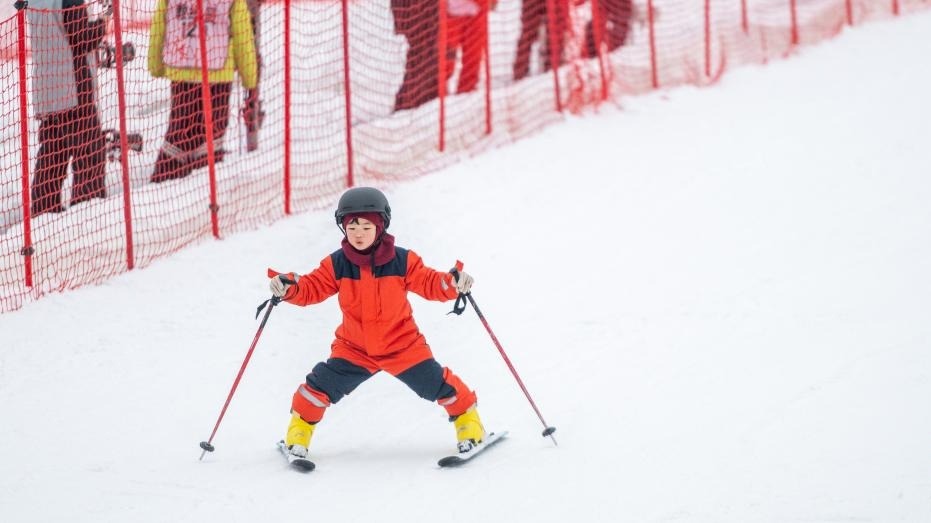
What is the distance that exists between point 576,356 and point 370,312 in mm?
1820

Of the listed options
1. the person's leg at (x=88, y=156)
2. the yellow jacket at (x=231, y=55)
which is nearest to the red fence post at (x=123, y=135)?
the person's leg at (x=88, y=156)

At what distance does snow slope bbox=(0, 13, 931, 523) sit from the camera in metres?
4.83

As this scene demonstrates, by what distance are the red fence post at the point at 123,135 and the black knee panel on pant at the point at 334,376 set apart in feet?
8.69

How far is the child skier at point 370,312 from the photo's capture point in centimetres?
500

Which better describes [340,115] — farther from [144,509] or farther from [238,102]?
[144,509]

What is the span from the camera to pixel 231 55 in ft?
26.5

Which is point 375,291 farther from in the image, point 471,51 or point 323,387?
point 471,51

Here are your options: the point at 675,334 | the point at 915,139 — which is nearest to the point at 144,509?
the point at 675,334

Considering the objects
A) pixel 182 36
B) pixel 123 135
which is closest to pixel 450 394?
pixel 123 135

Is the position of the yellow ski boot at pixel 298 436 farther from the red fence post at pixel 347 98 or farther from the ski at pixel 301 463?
the red fence post at pixel 347 98

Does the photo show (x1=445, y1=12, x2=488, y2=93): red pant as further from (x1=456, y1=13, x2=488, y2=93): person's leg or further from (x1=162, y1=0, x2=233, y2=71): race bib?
(x1=162, y1=0, x2=233, y2=71): race bib

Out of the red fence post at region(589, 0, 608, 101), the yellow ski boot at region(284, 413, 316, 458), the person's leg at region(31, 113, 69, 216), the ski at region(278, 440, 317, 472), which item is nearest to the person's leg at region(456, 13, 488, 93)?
the red fence post at region(589, 0, 608, 101)

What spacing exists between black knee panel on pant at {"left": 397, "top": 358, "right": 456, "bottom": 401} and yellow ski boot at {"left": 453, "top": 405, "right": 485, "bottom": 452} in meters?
0.14

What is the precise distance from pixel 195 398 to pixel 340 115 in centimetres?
416
